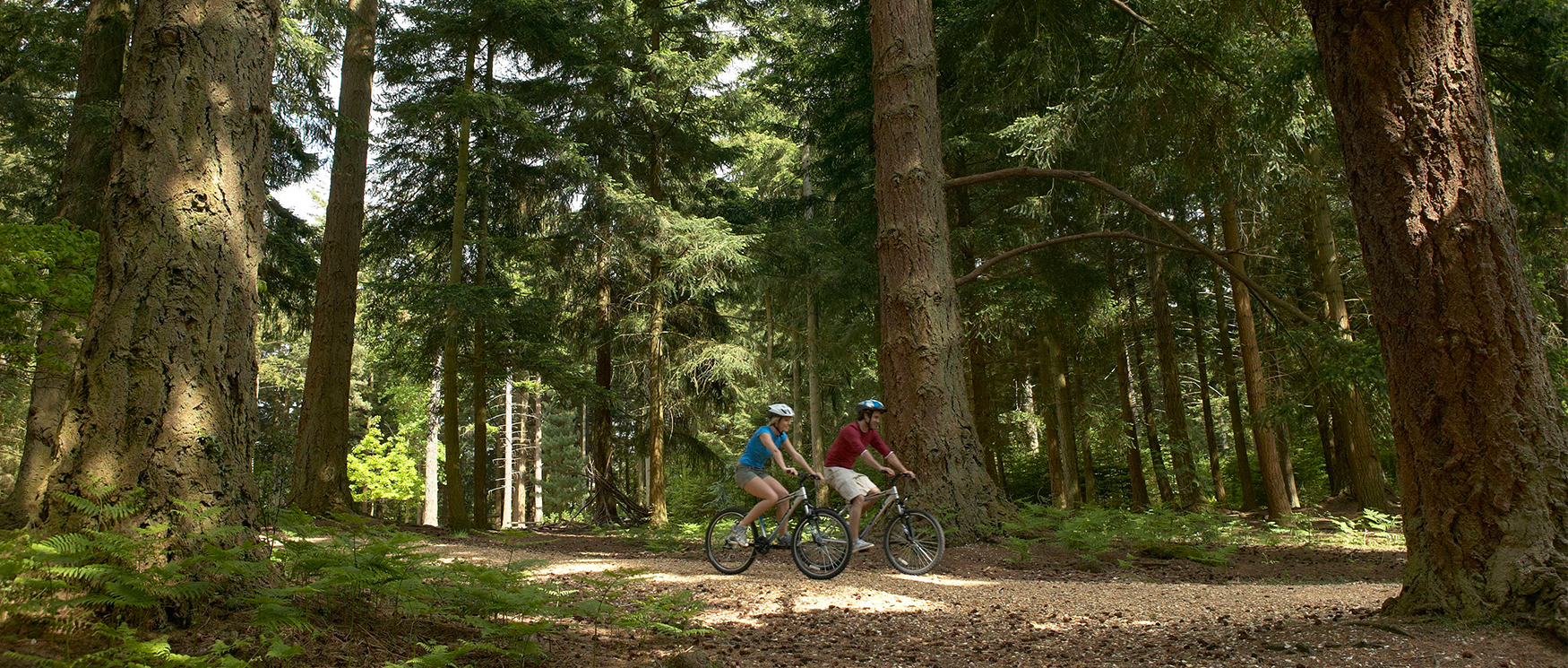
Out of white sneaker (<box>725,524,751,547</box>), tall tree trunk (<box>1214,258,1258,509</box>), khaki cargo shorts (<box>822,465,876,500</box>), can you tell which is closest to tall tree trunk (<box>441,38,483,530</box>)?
white sneaker (<box>725,524,751,547</box>)

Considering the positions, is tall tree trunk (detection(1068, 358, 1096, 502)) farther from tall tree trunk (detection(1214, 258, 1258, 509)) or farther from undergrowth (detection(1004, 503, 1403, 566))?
undergrowth (detection(1004, 503, 1403, 566))

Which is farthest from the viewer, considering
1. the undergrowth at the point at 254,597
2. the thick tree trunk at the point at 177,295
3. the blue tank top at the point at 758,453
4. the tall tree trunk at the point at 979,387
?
the tall tree trunk at the point at 979,387

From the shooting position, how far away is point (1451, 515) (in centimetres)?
411

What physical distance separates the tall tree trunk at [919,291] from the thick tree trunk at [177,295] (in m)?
6.31

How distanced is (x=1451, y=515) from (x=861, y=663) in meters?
3.15

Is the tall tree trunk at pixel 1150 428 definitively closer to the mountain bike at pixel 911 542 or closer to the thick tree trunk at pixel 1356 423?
the thick tree trunk at pixel 1356 423

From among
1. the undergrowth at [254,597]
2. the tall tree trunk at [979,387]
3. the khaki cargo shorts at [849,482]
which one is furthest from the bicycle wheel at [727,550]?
the tall tree trunk at [979,387]

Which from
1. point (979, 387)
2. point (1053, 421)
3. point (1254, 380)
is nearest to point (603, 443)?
point (979, 387)

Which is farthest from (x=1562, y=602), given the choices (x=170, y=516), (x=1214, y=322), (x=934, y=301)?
(x=1214, y=322)

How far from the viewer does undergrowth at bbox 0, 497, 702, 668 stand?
10.1 ft

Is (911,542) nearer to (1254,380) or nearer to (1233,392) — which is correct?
(1254,380)

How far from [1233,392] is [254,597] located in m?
21.3

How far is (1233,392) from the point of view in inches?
790

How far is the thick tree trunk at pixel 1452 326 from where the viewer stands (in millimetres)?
3943
